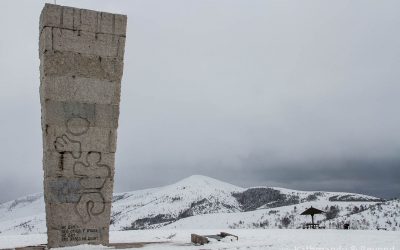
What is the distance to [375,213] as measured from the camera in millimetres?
46406

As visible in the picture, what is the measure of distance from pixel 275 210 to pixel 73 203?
6578cm

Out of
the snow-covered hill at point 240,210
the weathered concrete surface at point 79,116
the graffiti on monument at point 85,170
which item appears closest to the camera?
the weathered concrete surface at point 79,116

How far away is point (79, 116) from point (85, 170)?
1.41 metres

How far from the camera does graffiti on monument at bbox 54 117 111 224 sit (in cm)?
1152

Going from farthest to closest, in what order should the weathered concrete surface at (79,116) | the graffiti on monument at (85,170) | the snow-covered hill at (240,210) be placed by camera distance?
the snow-covered hill at (240,210), the graffiti on monument at (85,170), the weathered concrete surface at (79,116)

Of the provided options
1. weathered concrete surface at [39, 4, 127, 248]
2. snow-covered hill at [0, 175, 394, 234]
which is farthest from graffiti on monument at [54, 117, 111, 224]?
snow-covered hill at [0, 175, 394, 234]

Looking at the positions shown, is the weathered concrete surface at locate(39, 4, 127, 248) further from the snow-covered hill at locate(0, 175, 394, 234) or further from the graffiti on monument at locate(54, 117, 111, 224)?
the snow-covered hill at locate(0, 175, 394, 234)

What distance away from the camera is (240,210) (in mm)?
110812

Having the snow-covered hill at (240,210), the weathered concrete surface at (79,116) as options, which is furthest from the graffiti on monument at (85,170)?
the snow-covered hill at (240,210)

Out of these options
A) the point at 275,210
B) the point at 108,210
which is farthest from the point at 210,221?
the point at 108,210

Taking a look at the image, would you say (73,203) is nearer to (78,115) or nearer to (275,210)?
(78,115)

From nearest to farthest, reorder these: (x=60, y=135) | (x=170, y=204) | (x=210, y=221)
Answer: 1. (x=60, y=135)
2. (x=210, y=221)
3. (x=170, y=204)

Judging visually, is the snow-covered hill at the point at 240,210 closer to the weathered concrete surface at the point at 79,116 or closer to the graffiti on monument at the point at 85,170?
the graffiti on monument at the point at 85,170

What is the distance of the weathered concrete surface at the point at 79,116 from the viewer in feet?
37.3
